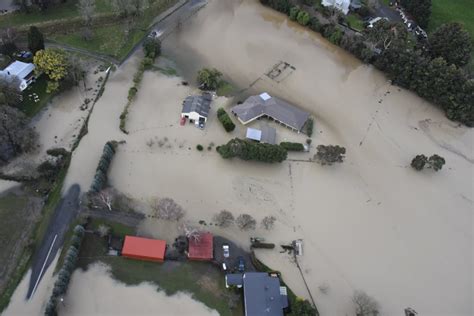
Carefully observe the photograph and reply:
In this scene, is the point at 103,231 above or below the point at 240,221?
below

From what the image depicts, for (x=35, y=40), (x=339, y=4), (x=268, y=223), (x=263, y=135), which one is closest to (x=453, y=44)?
(x=339, y=4)

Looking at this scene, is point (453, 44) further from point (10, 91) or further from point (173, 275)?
point (10, 91)

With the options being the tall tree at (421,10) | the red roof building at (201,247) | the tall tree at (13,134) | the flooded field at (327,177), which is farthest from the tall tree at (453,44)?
the tall tree at (13,134)

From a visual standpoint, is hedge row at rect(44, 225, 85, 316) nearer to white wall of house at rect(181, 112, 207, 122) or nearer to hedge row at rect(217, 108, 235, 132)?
white wall of house at rect(181, 112, 207, 122)

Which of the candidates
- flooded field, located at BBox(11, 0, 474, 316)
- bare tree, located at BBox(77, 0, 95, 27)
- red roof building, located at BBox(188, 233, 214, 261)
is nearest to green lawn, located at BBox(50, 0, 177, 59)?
bare tree, located at BBox(77, 0, 95, 27)

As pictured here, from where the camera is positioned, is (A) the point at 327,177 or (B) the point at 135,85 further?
(B) the point at 135,85

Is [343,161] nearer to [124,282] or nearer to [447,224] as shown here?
[447,224]
